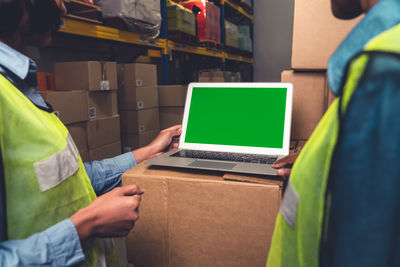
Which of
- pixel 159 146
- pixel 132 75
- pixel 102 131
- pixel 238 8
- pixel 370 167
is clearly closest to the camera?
pixel 370 167

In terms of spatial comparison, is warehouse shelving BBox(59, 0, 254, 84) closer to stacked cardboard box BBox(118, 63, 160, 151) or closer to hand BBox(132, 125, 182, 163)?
stacked cardboard box BBox(118, 63, 160, 151)

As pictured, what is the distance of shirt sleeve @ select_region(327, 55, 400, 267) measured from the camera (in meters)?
0.25

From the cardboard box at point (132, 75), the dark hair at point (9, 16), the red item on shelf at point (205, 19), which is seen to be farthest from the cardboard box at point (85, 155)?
the red item on shelf at point (205, 19)

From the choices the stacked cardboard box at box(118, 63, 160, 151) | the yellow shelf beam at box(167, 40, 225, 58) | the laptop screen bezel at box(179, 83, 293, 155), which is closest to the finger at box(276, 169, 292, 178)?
the laptop screen bezel at box(179, 83, 293, 155)

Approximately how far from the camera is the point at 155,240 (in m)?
0.75

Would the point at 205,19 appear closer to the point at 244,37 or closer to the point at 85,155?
the point at 244,37

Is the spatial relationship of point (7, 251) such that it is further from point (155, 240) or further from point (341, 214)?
point (341, 214)

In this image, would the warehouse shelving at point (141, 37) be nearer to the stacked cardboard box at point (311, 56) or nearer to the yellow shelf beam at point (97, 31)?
the yellow shelf beam at point (97, 31)

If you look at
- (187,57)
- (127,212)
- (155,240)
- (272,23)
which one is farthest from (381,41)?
(272,23)

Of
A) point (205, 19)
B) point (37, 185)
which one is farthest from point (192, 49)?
point (37, 185)

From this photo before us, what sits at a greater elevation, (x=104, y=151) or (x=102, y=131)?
(x=102, y=131)

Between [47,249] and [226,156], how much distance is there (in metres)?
0.52

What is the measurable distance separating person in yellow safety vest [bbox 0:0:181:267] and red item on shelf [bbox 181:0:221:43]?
Result: 96.0 inches

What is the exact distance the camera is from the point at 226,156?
89 cm
